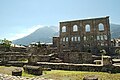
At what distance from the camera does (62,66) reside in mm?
18125

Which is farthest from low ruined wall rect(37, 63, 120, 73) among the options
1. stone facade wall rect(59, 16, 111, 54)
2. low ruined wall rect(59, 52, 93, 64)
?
stone facade wall rect(59, 16, 111, 54)

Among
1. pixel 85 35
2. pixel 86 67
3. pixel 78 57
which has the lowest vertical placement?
pixel 86 67

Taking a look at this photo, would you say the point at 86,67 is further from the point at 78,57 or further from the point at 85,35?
the point at 85,35

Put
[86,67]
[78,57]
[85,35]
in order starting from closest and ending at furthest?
[86,67] < [78,57] < [85,35]

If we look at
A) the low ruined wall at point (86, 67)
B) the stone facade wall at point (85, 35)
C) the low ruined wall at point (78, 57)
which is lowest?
the low ruined wall at point (86, 67)

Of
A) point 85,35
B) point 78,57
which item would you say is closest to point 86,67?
point 78,57

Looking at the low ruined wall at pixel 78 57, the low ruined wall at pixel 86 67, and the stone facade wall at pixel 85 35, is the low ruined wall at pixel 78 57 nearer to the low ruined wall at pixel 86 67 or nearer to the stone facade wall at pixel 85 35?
the low ruined wall at pixel 86 67

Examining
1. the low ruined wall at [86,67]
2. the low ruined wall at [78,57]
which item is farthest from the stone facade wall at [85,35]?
the low ruined wall at [86,67]

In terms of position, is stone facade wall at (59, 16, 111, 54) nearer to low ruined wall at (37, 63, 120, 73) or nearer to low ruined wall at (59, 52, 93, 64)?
low ruined wall at (59, 52, 93, 64)

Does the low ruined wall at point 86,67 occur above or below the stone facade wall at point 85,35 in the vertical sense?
below

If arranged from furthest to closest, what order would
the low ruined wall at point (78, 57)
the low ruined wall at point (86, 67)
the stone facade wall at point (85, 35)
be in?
the stone facade wall at point (85, 35), the low ruined wall at point (78, 57), the low ruined wall at point (86, 67)

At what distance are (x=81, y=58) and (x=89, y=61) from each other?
1.25 m

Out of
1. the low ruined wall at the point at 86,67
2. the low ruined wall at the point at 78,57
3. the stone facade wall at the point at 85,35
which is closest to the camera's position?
the low ruined wall at the point at 86,67

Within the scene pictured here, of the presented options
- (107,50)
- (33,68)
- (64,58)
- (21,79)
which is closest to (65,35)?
(107,50)
